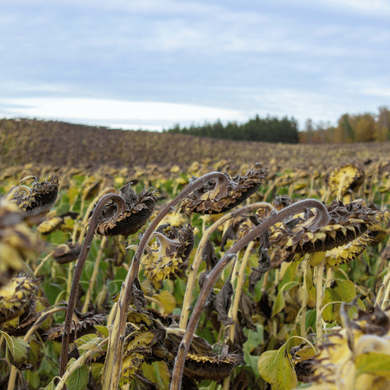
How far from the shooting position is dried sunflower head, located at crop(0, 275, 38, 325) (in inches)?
32.7

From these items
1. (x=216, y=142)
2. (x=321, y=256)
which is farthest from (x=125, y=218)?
(x=216, y=142)

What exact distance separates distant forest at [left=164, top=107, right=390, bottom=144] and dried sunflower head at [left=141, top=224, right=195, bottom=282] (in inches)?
1801

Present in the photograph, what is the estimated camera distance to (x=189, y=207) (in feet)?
3.33

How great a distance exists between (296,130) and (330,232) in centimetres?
5548

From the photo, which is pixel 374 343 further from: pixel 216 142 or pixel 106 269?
A: pixel 216 142

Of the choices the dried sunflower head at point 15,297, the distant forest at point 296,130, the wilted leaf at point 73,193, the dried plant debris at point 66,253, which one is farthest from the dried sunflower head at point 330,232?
the distant forest at point 296,130

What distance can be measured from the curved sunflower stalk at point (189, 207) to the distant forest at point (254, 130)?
45793 millimetres

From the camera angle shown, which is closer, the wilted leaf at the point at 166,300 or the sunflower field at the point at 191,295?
→ the sunflower field at the point at 191,295

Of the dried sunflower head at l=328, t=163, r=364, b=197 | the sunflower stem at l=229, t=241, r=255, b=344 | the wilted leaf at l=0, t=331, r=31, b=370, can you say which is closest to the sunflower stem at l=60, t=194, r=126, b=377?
the wilted leaf at l=0, t=331, r=31, b=370

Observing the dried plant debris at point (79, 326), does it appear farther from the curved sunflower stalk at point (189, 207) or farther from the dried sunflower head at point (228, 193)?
the dried sunflower head at point (228, 193)

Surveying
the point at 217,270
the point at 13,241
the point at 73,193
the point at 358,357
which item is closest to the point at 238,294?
the point at 217,270

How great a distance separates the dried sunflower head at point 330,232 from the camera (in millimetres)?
794

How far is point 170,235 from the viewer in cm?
109

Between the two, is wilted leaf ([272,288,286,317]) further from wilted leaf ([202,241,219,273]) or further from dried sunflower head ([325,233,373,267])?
dried sunflower head ([325,233,373,267])
